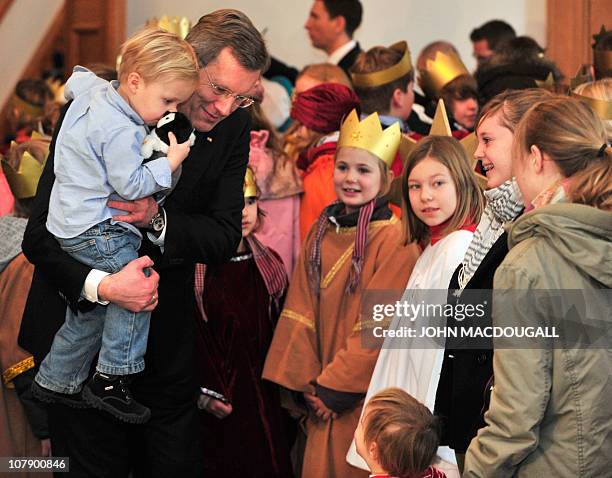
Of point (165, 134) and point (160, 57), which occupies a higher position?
point (160, 57)

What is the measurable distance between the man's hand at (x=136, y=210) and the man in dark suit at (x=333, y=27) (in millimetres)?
3492

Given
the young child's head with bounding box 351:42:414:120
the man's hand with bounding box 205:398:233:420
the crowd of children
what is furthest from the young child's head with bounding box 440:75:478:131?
the man's hand with bounding box 205:398:233:420

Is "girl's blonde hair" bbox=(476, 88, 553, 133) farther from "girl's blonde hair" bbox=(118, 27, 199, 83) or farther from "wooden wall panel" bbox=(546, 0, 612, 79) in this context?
"wooden wall panel" bbox=(546, 0, 612, 79)

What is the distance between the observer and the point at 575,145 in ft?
7.54

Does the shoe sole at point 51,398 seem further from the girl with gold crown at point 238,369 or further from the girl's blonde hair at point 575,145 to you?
the girl's blonde hair at point 575,145

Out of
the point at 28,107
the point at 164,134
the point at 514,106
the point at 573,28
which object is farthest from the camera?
the point at 573,28

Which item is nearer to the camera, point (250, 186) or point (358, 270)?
point (358, 270)

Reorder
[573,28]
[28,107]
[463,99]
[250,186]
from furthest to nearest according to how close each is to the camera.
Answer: [573,28] < [28,107] < [463,99] < [250,186]

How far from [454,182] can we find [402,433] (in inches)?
37.2

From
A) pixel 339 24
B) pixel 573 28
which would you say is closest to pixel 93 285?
pixel 339 24

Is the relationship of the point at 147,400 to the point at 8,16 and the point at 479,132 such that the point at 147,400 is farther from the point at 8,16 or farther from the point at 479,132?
the point at 8,16

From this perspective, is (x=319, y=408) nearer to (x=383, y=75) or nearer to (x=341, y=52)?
(x=383, y=75)

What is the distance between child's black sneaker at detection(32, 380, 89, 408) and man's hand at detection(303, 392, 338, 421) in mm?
1036

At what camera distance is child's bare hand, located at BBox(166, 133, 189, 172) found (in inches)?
99.7
